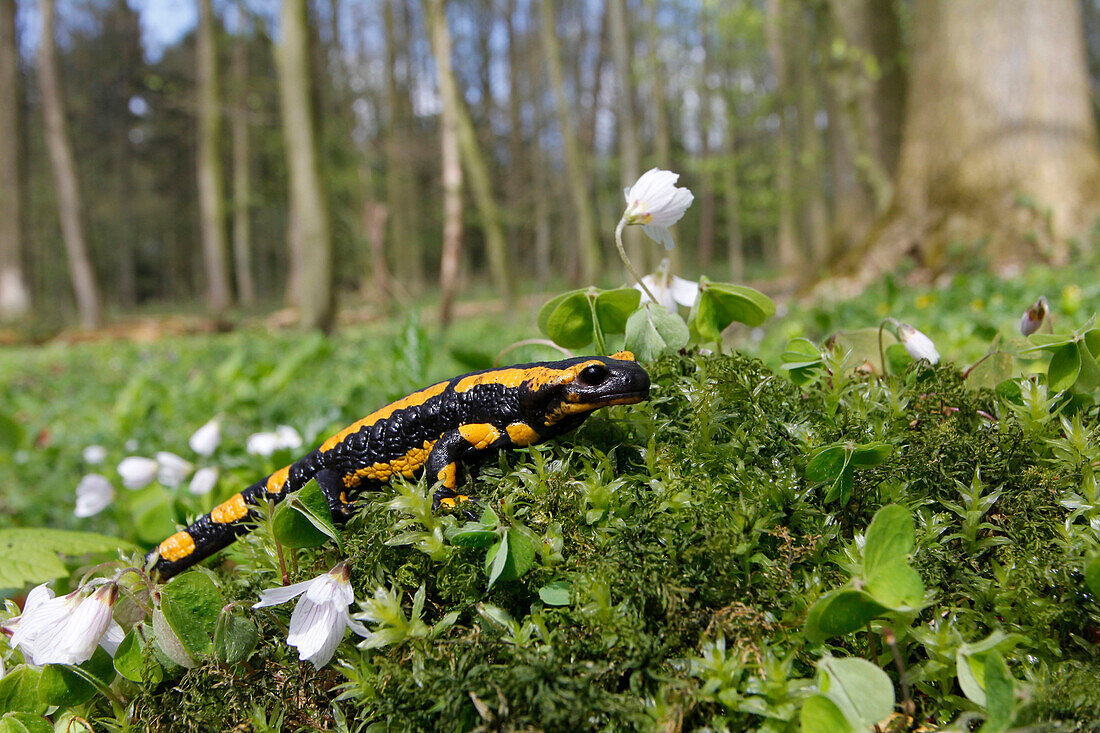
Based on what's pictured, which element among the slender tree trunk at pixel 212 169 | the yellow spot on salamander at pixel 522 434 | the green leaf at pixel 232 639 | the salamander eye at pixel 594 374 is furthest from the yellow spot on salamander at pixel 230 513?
the slender tree trunk at pixel 212 169

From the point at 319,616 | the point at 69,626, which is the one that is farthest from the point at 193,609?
the point at 319,616

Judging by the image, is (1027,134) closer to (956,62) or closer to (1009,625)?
(956,62)

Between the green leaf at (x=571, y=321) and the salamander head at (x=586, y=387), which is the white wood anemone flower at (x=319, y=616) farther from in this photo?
the green leaf at (x=571, y=321)

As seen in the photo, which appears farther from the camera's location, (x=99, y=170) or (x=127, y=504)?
(x=99, y=170)

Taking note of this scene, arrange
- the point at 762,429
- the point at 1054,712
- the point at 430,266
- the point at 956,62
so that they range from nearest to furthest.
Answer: the point at 1054,712 < the point at 762,429 < the point at 956,62 < the point at 430,266

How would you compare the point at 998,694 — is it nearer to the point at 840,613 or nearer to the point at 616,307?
the point at 840,613

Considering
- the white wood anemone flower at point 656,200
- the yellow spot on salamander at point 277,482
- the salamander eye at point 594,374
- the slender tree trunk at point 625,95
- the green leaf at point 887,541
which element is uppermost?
the slender tree trunk at point 625,95

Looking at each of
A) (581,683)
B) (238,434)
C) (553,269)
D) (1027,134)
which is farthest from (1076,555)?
(553,269)

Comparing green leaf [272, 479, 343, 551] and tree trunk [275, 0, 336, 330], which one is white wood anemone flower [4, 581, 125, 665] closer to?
green leaf [272, 479, 343, 551]
